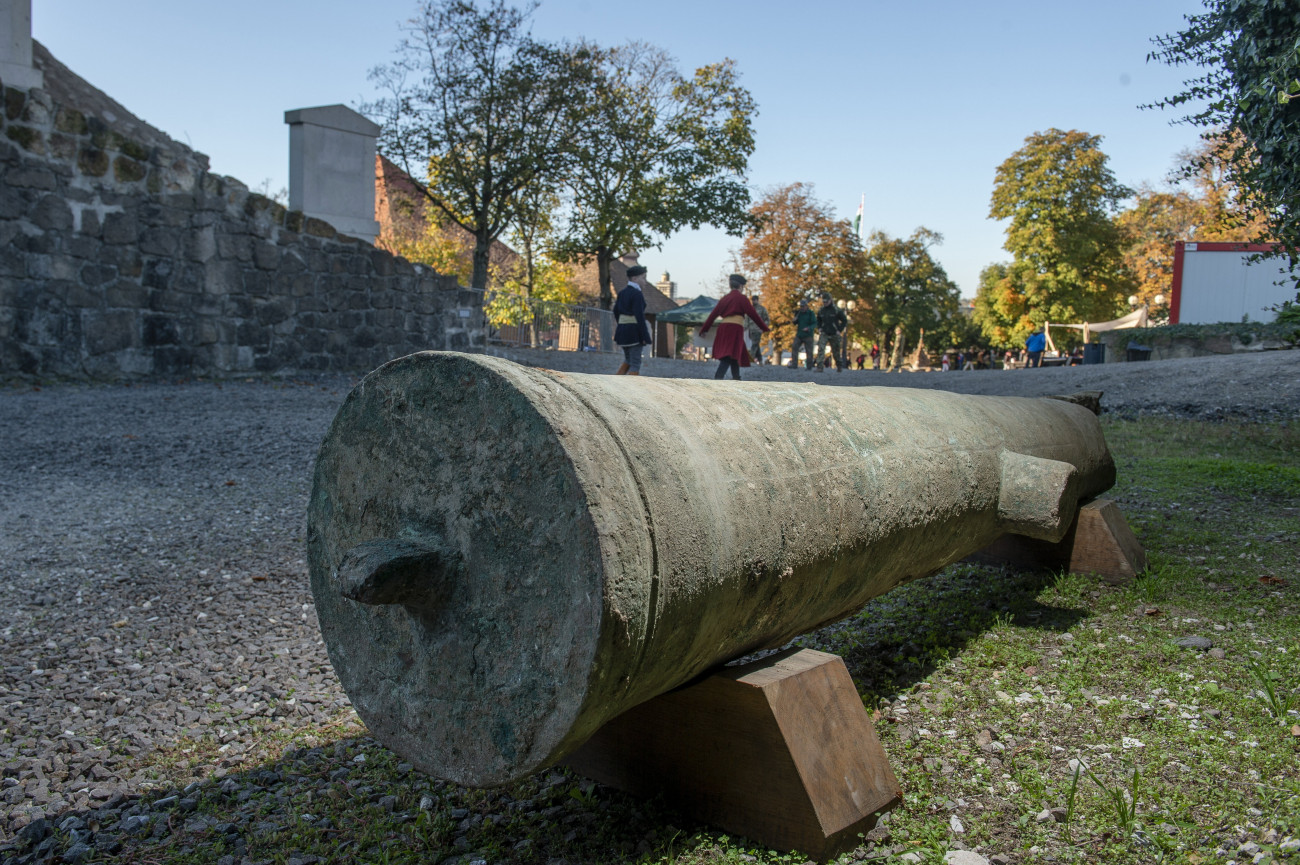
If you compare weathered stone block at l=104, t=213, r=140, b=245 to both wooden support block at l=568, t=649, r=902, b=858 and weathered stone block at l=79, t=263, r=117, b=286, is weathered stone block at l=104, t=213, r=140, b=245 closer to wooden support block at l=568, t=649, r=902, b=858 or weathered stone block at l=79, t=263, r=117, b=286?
weathered stone block at l=79, t=263, r=117, b=286

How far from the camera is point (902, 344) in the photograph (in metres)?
60.7

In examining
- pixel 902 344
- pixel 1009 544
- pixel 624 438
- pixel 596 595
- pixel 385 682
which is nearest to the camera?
pixel 596 595

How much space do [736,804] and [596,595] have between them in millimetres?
919

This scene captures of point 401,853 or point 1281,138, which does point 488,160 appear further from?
point 401,853

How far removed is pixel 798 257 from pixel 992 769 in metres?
41.4

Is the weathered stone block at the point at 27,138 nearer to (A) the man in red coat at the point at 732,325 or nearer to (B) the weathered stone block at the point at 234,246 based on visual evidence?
(B) the weathered stone block at the point at 234,246

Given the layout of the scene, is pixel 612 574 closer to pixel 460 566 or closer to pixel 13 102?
pixel 460 566

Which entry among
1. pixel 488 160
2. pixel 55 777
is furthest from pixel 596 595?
pixel 488 160

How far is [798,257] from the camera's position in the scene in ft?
139

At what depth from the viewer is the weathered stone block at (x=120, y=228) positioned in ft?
31.9

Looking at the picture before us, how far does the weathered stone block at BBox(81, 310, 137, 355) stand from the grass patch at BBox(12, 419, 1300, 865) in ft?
27.7

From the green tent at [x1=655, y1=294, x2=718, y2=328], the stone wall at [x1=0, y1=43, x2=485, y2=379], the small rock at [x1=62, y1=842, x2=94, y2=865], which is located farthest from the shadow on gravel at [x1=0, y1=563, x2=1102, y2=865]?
the green tent at [x1=655, y1=294, x2=718, y2=328]

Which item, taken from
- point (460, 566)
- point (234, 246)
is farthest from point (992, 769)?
point (234, 246)

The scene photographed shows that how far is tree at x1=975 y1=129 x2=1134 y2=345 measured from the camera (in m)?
39.6
